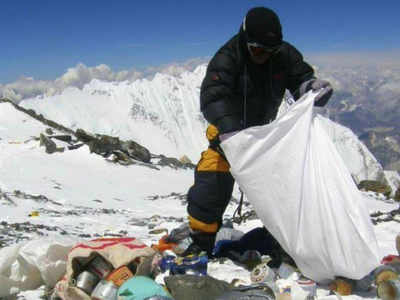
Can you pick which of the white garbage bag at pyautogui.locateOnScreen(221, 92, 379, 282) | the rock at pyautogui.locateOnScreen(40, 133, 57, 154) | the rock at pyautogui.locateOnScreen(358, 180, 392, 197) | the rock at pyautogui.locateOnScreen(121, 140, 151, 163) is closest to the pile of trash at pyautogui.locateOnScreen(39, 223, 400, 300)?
the white garbage bag at pyautogui.locateOnScreen(221, 92, 379, 282)

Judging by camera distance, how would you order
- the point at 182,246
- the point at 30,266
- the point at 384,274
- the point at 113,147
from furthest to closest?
the point at 113,147, the point at 182,246, the point at 30,266, the point at 384,274

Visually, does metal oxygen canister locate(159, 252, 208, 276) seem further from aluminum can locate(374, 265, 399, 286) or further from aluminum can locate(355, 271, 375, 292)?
aluminum can locate(374, 265, 399, 286)

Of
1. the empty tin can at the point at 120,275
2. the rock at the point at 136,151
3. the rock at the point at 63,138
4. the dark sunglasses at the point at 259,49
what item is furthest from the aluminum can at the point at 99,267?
the rock at the point at 63,138

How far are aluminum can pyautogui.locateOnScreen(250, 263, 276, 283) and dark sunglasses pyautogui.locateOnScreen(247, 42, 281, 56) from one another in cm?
180

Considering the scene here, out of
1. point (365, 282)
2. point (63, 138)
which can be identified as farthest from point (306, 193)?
point (63, 138)

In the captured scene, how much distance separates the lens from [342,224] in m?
3.01

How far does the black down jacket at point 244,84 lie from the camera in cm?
365

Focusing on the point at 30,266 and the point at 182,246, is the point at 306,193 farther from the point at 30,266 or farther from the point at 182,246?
the point at 30,266

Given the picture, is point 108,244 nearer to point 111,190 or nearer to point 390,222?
point 390,222

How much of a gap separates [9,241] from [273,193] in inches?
124

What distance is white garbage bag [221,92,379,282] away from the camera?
3.01 meters

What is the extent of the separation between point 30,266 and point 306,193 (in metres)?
2.24

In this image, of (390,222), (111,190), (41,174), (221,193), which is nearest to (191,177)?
(111,190)

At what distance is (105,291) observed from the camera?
2898 mm
